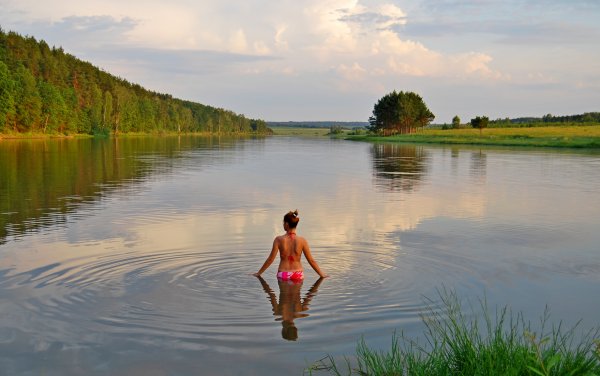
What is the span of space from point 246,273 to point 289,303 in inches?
80.7

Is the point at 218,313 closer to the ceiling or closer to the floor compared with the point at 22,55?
closer to the floor

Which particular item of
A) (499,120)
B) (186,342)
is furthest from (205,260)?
(499,120)

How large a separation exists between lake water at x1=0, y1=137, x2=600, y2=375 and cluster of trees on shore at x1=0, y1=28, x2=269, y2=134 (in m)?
84.7

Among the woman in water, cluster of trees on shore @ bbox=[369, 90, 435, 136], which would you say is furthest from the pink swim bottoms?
cluster of trees on shore @ bbox=[369, 90, 435, 136]

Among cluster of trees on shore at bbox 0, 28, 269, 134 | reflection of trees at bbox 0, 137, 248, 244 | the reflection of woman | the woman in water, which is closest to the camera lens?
the reflection of woman

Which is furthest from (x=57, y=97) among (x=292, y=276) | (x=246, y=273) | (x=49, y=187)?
(x=292, y=276)

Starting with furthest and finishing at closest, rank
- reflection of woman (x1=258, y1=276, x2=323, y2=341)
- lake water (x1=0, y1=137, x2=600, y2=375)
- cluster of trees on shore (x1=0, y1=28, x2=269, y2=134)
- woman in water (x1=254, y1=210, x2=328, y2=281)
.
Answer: cluster of trees on shore (x1=0, y1=28, x2=269, y2=134)
woman in water (x1=254, y1=210, x2=328, y2=281)
reflection of woman (x1=258, y1=276, x2=323, y2=341)
lake water (x1=0, y1=137, x2=600, y2=375)

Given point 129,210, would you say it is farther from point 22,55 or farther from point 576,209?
point 22,55

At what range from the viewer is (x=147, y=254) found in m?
12.9

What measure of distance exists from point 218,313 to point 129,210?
11678 mm

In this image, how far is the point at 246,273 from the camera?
11.5 meters

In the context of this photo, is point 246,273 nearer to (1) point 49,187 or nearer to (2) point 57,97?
(1) point 49,187

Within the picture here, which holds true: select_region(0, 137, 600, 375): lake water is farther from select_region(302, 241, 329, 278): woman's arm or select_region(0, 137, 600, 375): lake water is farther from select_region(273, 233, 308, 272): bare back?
select_region(273, 233, 308, 272): bare back

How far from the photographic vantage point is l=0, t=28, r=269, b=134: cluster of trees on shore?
99.9 metres
